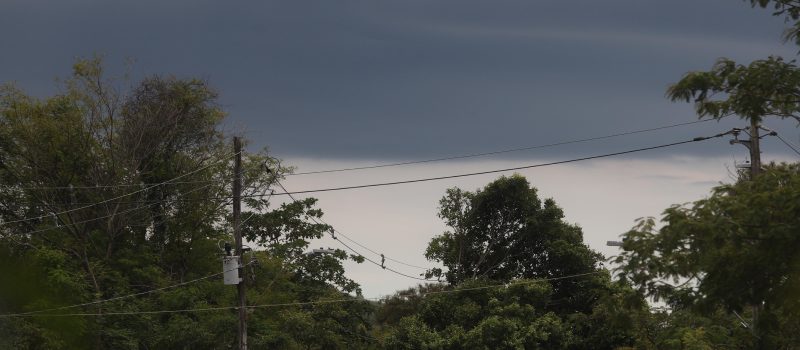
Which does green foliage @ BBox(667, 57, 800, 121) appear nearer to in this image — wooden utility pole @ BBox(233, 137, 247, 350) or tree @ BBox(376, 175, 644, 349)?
wooden utility pole @ BBox(233, 137, 247, 350)

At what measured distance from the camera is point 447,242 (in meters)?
48.7

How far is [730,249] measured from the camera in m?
15.3

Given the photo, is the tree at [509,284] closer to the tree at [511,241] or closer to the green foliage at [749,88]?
the tree at [511,241]

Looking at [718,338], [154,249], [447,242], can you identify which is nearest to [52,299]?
[154,249]

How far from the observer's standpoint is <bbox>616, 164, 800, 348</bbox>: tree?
1491 cm

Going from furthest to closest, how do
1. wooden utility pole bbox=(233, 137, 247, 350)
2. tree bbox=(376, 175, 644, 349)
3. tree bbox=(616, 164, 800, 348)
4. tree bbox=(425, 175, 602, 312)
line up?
tree bbox=(425, 175, 602, 312), tree bbox=(376, 175, 644, 349), wooden utility pole bbox=(233, 137, 247, 350), tree bbox=(616, 164, 800, 348)

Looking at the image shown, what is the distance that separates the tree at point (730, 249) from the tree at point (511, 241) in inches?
1172

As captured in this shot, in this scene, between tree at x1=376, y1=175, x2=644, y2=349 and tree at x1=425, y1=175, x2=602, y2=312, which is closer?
tree at x1=376, y1=175, x2=644, y2=349

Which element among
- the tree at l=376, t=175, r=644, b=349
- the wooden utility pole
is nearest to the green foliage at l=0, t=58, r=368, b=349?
the tree at l=376, t=175, r=644, b=349

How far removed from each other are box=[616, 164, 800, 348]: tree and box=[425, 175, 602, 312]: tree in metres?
29.8

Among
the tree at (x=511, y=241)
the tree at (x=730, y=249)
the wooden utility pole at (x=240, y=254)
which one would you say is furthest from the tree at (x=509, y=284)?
the tree at (x=730, y=249)

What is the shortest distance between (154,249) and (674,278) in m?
38.0

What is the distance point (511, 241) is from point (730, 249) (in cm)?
3264

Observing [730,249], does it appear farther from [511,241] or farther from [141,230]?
[141,230]
